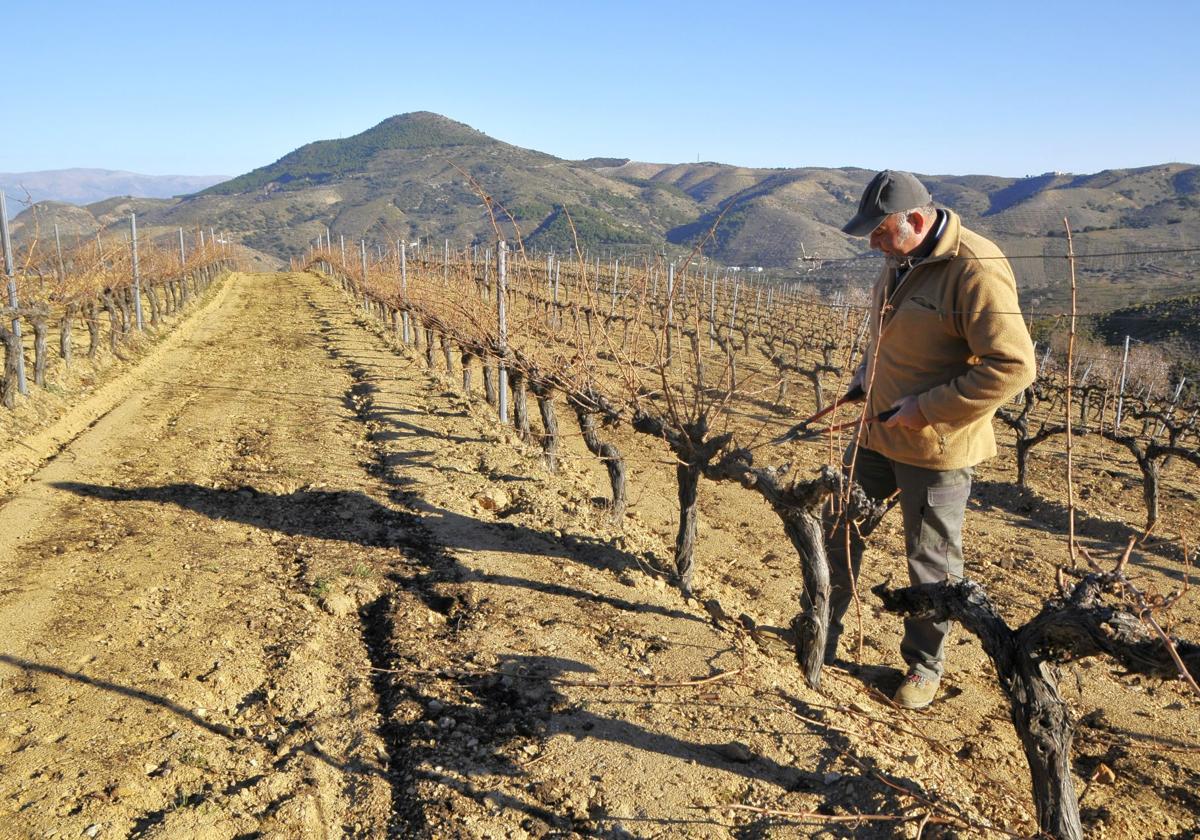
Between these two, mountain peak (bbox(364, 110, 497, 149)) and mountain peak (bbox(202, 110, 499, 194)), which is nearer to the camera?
mountain peak (bbox(202, 110, 499, 194))

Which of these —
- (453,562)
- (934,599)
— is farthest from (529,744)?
(453,562)

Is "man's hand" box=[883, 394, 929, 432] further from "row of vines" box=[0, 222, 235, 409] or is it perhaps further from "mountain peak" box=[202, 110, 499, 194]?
"mountain peak" box=[202, 110, 499, 194]

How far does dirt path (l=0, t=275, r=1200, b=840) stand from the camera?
2570 mm

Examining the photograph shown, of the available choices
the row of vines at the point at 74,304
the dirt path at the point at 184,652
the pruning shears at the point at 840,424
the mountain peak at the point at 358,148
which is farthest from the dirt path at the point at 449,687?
the mountain peak at the point at 358,148

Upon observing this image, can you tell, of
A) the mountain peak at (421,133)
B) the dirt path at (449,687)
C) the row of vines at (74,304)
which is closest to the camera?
the dirt path at (449,687)

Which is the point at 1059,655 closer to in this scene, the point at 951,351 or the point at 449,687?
the point at 951,351

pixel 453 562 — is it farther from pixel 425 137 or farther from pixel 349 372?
pixel 425 137

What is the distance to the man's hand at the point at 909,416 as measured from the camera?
109 inches

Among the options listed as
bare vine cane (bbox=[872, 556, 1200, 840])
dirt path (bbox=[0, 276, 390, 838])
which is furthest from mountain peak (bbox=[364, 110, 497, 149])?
bare vine cane (bbox=[872, 556, 1200, 840])

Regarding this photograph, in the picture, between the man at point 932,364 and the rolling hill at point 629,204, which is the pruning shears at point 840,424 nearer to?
the man at point 932,364

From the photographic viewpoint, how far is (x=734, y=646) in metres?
3.71

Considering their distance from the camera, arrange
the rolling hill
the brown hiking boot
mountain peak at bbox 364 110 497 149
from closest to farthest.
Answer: the brown hiking boot
the rolling hill
mountain peak at bbox 364 110 497 149

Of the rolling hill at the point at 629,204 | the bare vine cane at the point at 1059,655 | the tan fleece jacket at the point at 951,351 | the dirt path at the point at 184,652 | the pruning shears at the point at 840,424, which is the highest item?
the rolling hill at the point at 629,204

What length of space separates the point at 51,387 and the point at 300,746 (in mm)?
8945
